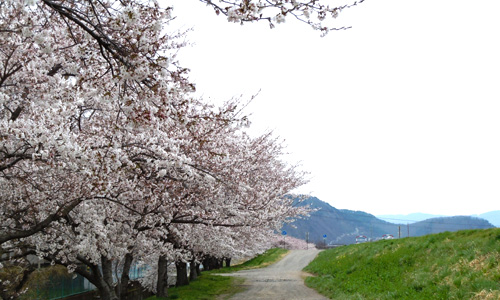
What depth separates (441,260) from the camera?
13.5 m

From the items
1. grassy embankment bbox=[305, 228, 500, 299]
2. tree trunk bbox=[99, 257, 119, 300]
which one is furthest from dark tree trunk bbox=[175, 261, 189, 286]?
tree trunk bbox=[99, 257, 119, 300]

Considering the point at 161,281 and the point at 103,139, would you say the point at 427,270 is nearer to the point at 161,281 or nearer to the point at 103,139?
the point at 103,139

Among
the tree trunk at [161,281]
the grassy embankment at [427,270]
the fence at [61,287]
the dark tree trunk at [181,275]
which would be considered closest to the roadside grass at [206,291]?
the tree trunk at [161,281]

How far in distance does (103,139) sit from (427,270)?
36.4 ft

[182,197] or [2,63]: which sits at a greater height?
[2,63]

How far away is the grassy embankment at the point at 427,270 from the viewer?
10523 millimetres

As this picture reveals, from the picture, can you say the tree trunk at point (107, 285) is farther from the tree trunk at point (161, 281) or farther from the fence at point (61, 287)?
the tree trunk at point (161, 281)

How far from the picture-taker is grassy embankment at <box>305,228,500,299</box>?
10.5 m

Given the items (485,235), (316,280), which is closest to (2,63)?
(485,235)

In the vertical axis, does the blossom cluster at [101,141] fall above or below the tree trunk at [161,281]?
above

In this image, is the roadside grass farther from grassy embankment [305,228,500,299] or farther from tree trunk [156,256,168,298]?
grassy embankment [305,228,500,299]

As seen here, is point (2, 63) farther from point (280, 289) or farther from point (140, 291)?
point (140, 291)

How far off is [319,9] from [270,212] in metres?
11.2

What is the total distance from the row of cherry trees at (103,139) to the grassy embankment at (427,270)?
4.91 meters
